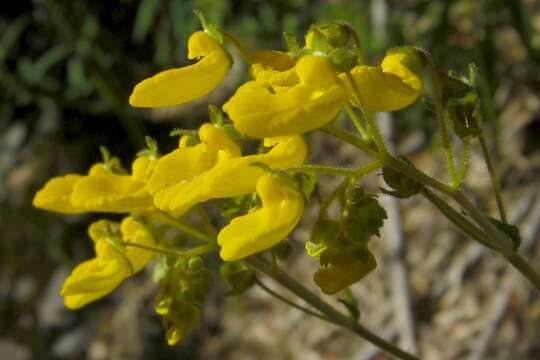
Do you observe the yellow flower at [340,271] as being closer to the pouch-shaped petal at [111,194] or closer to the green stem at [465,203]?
the green stem at [465,203]

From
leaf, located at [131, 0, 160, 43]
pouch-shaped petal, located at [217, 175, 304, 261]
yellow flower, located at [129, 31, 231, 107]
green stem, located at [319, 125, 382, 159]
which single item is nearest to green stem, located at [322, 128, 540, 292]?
green stem, located at [319, 125, 382, 159]

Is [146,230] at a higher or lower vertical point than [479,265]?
higher

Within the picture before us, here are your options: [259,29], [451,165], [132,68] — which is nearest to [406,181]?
[451,165]

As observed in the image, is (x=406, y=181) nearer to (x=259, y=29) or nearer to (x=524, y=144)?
(x=259, y=29)

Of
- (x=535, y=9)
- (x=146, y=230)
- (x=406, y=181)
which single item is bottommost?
(x=535, y=9)

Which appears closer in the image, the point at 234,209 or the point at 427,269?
the point at 234,209

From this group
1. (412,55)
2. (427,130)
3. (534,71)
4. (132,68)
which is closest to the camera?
(412,55)

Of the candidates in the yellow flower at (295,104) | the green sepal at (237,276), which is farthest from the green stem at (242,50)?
the green sepal at (237,276)
